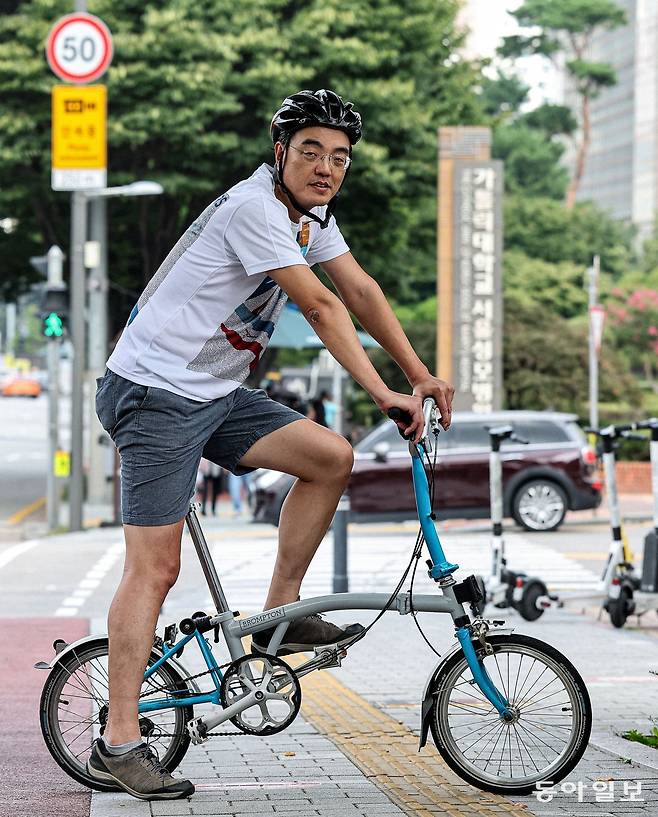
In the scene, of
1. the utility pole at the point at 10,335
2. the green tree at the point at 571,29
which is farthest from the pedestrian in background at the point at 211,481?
the utility pole at the point at 10,335

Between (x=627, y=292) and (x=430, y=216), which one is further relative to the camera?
(x=627, y=292)

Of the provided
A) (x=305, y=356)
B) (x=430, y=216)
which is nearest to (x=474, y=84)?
(x=430, y=216)

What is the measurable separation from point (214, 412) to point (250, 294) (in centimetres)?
36

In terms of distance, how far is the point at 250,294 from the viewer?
4816 mm

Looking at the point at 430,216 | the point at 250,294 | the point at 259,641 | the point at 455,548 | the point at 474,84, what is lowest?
the point at 455,548

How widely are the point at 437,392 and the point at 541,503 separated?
15830 millimetres

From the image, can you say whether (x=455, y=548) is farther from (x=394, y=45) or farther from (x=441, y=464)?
(x=394, y=45)

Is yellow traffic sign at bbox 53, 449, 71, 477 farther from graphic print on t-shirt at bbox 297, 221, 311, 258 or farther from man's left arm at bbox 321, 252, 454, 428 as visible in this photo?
graphic print on t-shirt at bbox 297, 221, 311, 258

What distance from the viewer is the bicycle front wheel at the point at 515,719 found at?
4.86 meters

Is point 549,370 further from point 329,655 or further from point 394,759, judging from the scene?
point 329,655

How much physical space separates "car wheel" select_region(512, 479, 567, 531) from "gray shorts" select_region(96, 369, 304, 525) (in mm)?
15799

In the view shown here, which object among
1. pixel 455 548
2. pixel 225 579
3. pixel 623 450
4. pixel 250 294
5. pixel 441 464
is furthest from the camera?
pixel 623 450

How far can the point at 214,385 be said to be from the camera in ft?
15.8

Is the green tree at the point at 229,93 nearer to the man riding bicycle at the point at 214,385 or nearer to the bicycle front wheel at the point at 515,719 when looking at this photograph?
the man riding bicycle at the point at 214,385
